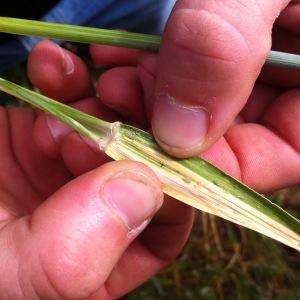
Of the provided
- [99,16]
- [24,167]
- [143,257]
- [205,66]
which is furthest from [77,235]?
[99,16]

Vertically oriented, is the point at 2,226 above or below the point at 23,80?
above

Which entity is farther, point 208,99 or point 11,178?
point 11,178

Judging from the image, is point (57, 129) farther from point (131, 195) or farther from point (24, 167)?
point (131, 195)

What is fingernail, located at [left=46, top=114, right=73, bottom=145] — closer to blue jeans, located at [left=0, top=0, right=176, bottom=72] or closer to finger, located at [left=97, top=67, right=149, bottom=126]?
finger, located at [left=97, top=67, right=149, bottom=126]

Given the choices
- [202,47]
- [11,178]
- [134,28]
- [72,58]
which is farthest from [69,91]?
[134,28]

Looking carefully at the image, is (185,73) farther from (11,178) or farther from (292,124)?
(11,178)

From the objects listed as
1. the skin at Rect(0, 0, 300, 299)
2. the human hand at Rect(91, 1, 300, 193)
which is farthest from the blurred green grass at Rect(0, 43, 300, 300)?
the human hand at Rect(91, 1, 300, 193)
